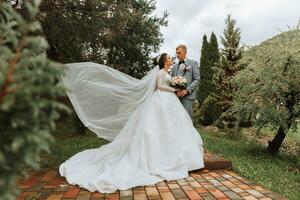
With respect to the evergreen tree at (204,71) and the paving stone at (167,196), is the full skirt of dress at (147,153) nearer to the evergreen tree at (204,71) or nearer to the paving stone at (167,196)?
the paving stone at (167,196)

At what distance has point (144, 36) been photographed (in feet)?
44.3

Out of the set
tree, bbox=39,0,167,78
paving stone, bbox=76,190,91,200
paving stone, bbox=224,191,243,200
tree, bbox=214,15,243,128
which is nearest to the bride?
paving stone, bbox=76,190,91,200

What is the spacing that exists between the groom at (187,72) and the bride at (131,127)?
2.27ft

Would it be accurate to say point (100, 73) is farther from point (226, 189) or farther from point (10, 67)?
point (10, 67)

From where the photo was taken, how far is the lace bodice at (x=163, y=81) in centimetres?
716

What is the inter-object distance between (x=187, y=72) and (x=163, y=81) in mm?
1042

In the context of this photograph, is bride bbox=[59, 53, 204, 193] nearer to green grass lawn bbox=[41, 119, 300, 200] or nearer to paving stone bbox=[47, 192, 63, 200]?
paving stone bbox=[47, 192, 63, 200]

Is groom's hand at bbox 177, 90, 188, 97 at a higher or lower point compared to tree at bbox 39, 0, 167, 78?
lower

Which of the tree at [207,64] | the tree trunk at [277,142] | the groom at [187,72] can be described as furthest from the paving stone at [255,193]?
the tree at [207,64]

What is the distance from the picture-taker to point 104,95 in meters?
6.97

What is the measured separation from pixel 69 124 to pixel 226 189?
379 inches

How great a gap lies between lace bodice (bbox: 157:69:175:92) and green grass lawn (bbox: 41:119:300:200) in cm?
207

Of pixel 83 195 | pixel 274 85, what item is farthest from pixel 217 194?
pixel 274 85

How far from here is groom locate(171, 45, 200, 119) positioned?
7973 mm
